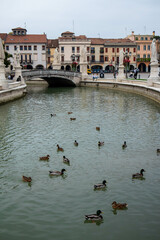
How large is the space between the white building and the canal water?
79.0 metres

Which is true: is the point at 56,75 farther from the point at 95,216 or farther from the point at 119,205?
the point at 95,216

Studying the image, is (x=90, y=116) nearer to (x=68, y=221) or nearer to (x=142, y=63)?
(x=68, y=221)

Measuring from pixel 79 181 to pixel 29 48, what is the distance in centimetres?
9166

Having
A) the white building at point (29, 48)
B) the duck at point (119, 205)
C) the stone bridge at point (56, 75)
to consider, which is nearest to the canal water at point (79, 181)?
the duck at point (119, 205)

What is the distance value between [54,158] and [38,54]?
88382 millimetres

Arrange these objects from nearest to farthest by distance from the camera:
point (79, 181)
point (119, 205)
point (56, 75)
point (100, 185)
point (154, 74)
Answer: point (119, 205) < point (100, 185) < point (79, 181) < point (154, 74) < point (56, 75)

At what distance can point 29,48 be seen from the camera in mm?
99188

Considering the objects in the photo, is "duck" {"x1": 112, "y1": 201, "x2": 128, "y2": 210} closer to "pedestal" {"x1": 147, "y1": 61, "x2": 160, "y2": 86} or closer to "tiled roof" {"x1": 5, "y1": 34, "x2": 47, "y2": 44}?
"pedestal" {"x1": 147, "y1": 61, "x2": 160, "y2": 86}

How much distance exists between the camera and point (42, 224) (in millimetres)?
9203

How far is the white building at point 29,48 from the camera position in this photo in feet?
321

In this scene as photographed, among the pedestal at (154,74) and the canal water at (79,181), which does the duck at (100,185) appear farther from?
the pedestal at (154,74)

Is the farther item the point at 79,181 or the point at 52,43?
the point at 52,43

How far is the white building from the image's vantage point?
97938 millimetres

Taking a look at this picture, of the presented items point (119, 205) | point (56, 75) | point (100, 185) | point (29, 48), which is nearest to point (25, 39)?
point (29, 48)
